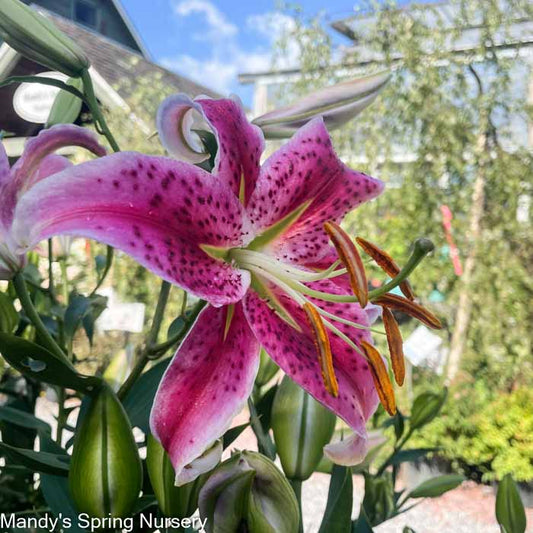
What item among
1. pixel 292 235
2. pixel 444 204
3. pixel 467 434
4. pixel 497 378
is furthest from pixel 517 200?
pixel 292 235

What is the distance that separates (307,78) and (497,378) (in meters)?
2.00

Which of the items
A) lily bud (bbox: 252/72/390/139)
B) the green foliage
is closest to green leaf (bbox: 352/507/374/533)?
lily bud (bbox: 252/72/390/139)

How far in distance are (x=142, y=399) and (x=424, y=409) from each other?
329 millimetres

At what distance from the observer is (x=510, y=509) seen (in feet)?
1.62

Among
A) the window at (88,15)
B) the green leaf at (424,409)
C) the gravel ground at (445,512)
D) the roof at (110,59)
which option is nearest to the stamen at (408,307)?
the green leaf at (424,409)

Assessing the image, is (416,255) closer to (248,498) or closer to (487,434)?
(248,498)

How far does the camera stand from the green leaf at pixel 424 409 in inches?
26.6

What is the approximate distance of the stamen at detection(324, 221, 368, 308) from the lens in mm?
340

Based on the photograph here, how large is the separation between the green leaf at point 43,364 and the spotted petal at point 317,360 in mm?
Answer: 86

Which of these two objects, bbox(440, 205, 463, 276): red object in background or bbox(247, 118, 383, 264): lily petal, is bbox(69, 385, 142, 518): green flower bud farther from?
bbox(440, 205, 463, 276): red object in background

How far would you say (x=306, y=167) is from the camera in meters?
0.40

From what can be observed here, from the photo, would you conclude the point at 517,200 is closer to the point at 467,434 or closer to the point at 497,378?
the point at 497,378

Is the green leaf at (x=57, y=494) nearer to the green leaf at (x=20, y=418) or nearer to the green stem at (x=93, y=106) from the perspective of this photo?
the green leaf at (x=20, y=418)

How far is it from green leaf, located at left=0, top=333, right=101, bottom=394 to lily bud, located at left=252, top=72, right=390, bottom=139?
171 millimetres
